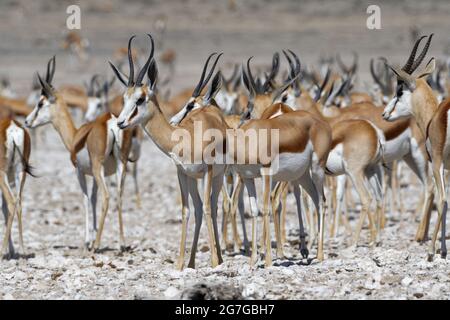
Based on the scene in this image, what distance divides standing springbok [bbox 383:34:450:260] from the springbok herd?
1 cm

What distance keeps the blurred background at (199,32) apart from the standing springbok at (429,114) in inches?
948

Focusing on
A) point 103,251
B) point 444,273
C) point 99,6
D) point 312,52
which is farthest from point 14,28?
point 444,273

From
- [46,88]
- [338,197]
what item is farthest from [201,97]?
[46,88]

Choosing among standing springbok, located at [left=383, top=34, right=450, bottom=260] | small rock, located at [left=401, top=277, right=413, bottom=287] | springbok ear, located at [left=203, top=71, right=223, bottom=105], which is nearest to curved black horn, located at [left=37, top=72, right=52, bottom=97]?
springbok ear, located at [left=203, top=71, right=223, bottom=105]

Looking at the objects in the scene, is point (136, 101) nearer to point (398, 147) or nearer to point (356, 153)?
point (356, 153)

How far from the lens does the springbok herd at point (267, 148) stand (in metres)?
8.85

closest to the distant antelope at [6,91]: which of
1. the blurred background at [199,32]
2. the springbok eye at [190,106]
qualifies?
the blurred background at [199,32]

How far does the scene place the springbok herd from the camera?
8852 mm

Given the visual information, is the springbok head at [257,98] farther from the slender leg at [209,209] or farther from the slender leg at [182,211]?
the slender leg at [209,209]

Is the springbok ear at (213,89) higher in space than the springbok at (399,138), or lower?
higher

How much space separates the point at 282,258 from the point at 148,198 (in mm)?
6354

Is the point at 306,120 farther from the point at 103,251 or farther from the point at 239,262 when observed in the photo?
the point at 103,251

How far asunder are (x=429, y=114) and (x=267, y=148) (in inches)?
69.5
